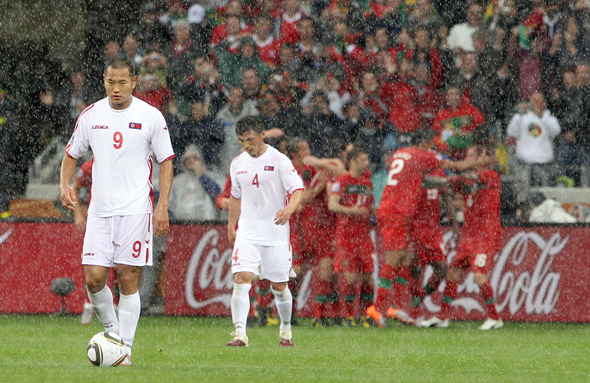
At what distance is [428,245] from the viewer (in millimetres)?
12672

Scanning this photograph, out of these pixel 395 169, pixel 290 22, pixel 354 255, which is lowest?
pixel 354 255

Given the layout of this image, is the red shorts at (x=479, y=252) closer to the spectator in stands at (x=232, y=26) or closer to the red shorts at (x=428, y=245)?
the red shorts at (x=428, y=245)

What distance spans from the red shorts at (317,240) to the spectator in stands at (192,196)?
1408 millimetres

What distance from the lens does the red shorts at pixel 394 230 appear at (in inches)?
490

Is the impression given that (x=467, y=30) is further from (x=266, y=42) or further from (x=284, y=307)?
(x=284, y=307)

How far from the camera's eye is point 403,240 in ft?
40.9

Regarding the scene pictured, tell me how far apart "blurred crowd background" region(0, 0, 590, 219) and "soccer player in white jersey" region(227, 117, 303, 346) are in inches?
139

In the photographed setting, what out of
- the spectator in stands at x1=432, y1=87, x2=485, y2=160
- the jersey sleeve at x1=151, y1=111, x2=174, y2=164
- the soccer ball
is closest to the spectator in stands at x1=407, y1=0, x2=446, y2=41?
the spectator in stands at x1=432, y1=87, x2=485, y2=160

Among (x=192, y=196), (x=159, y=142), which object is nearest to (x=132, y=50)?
(x=192, y=196)

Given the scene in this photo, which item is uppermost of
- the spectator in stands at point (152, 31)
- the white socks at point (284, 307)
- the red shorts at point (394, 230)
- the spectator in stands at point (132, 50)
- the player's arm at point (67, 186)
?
the spectator in stands at point (152, 31)

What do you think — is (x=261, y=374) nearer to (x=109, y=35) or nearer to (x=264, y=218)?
(x=264, y=218)

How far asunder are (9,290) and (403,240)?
512 centimetres

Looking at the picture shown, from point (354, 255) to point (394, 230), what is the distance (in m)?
0.67

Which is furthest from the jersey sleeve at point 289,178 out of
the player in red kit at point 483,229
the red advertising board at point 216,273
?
the red advertising board at point 216,273
